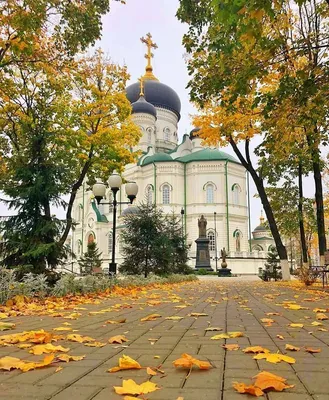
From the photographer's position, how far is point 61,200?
1036 cm

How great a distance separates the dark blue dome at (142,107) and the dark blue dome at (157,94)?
2418 millimetres

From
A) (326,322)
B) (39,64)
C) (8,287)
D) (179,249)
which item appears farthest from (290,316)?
(179,249)

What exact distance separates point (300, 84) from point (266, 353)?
7.46 m

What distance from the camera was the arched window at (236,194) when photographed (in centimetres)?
5311

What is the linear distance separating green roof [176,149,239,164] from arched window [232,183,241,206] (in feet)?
10.7

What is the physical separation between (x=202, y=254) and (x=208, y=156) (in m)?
18.9

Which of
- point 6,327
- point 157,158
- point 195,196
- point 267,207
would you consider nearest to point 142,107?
point 157,158

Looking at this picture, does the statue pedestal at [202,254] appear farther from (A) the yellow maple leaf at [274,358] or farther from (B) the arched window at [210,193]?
(A) the yellow maple leaf at [274,358]

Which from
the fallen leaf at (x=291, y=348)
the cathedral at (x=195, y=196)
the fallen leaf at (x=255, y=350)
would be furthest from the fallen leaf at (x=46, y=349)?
the cathedral at (x=195, y=196)

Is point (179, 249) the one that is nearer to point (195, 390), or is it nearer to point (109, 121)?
point (109, 121)

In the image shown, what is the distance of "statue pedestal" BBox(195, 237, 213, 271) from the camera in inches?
1490

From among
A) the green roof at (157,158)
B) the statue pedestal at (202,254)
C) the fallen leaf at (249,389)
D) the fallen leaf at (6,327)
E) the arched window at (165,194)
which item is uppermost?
the green roof at (157,158)

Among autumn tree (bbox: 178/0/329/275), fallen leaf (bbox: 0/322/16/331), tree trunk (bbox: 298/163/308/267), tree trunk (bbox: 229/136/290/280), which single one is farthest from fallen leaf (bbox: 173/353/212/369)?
tree trunk (bbox: 298/163/308/267)

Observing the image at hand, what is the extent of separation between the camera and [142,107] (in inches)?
2281
